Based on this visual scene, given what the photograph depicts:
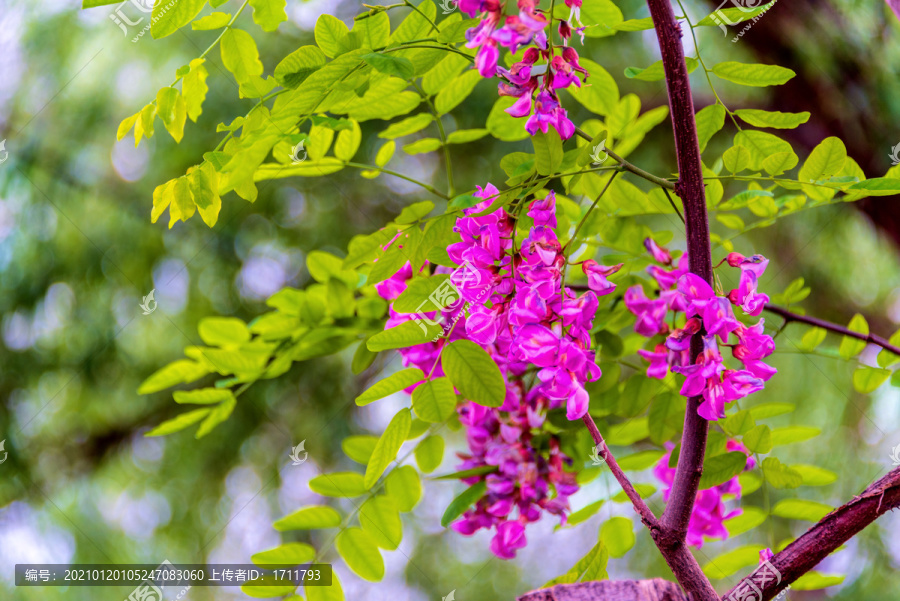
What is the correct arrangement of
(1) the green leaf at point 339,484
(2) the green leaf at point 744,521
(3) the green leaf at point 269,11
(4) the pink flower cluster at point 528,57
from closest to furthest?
(4) the pink flower cluster at point 528,57
(3) the green leaf at point 269,11
(1) the green leaf at point 339,484
(2) the green leaf at point 744,521

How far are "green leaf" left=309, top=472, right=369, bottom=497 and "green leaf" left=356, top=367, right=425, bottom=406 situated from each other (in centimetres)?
11

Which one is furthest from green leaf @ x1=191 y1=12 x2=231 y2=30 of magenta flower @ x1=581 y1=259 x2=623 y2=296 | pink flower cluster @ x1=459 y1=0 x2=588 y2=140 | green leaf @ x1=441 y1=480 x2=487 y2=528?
green leaf @ x1=441 y1=480 x2=487 y2=528

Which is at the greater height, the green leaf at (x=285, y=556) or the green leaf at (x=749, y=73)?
the green leaf at (x=749, y=73)

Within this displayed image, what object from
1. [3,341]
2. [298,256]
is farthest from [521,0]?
[3,341]

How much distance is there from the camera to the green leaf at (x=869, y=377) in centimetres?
62

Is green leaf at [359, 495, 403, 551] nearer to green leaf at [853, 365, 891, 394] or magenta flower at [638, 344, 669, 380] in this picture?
magenta flower at [638, 344, 669, 380]

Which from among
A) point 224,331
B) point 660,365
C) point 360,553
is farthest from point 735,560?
point 224,331

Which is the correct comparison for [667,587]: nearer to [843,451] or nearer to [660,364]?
[660,364]

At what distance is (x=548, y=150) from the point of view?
0.40m

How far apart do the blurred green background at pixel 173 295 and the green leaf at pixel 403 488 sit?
884 millimetres

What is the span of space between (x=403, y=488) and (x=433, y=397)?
0.13 m

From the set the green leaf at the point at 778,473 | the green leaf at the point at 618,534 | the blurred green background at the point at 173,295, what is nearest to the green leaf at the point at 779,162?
the green leaf at the point at 778,473

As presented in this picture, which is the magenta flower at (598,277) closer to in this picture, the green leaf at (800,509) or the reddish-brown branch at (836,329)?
the reddish-brown branch at (836,329)

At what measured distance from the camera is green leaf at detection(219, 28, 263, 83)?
19.4 inches
